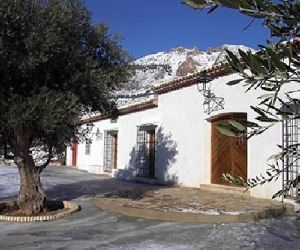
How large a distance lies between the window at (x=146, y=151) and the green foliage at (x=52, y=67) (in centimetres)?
724

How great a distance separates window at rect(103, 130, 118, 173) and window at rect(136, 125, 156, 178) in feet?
11.8

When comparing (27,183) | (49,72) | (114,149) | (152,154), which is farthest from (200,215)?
(114,149)

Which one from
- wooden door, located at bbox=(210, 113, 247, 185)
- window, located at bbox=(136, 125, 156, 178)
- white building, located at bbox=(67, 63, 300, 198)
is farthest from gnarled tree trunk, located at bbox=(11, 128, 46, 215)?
window, located at bbox=(136, 125, 156, 178)

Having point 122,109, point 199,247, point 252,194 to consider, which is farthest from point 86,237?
point 122,109

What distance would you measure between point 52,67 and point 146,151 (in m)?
8.80

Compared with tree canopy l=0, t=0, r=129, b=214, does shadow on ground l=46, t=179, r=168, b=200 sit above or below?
below

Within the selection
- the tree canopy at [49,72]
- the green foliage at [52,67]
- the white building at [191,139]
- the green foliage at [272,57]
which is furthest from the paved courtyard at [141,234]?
the green foliage at [272,57]

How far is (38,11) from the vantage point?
8.41 m

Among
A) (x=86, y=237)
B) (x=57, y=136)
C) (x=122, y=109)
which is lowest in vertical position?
(x=86, y=237)

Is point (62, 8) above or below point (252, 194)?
above

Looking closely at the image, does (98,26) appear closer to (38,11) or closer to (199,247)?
(38,11)

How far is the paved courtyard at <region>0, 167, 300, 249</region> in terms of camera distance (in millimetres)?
6586

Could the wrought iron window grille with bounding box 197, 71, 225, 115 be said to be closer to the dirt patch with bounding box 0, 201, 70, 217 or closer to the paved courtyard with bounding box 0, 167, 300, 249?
the paved courtyard with bounding box 0, 167, 300, 249

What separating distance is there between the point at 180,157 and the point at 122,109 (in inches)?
210
